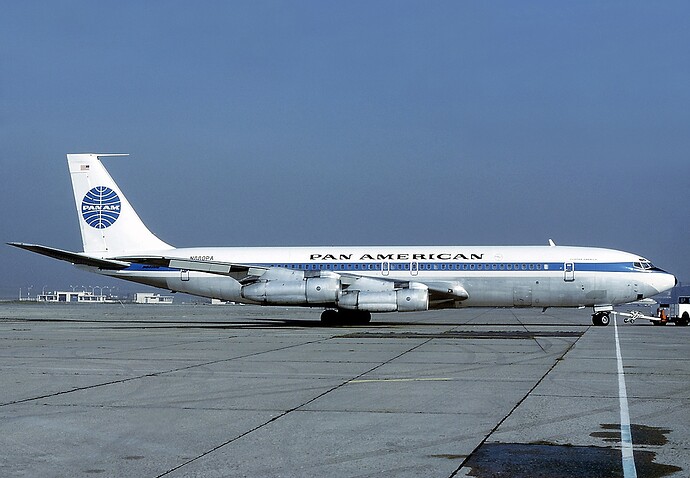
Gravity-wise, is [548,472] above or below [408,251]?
below

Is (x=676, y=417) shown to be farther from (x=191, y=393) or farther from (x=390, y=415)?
(x=191, y=393)

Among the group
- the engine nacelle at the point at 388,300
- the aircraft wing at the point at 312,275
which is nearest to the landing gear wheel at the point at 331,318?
the aircraft wing at the point at 312,275

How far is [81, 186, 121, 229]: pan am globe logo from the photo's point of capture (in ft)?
124

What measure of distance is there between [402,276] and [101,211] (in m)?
15.2

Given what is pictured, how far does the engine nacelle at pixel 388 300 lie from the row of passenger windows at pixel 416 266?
7.68ft

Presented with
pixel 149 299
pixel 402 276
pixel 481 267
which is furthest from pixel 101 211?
pixel 149 299

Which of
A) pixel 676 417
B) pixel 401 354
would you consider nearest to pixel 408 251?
pixel 401 354

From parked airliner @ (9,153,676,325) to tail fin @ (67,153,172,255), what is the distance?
64.6 inches

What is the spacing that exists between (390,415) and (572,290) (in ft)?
84.0

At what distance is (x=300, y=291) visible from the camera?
32031 mm

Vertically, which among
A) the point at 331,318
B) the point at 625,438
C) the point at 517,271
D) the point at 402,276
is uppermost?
the point at 517,271

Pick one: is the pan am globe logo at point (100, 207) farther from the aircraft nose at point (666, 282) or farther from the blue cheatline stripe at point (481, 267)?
the aircraft nose at point (666, 282)

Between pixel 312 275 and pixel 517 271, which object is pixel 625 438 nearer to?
pixel 312 275

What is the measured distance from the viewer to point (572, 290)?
109ft
